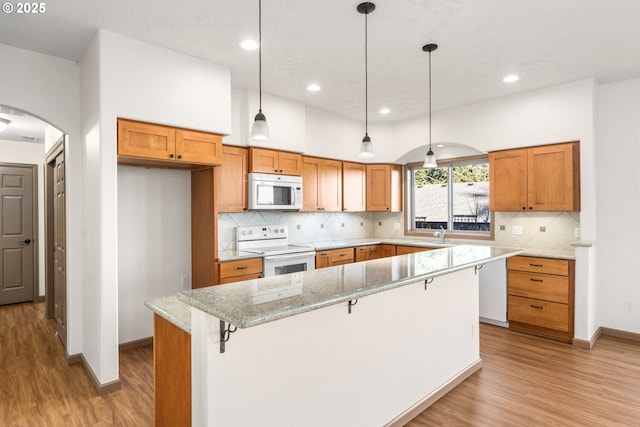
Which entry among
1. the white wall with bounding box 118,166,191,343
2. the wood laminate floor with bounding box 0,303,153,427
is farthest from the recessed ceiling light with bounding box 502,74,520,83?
the wood laminate floor with bounding box 0,303,153,427

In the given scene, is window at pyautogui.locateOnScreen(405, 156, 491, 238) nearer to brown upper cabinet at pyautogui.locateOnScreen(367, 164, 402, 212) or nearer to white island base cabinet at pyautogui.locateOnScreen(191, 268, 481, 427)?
brown upper cabinet at pyautogui.locateOnScreen(367, 164, 402, 212)

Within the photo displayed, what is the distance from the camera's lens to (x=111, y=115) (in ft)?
9.37

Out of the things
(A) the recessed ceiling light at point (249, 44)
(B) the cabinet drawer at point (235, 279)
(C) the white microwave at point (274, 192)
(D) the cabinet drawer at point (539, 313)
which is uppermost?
(A) the recessed ceiling light at point (249, 44)

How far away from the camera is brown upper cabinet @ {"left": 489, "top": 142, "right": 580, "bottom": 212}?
157 inches

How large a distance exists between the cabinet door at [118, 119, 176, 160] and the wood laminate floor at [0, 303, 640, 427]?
76.5 inches

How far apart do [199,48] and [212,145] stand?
866mm

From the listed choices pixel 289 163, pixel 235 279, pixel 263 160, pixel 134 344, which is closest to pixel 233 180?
pixel 263 160

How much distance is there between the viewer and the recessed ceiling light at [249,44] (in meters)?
3.05

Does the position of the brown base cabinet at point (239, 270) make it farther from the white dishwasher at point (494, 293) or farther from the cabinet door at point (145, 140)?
the white dishwasher at point (494, 293)

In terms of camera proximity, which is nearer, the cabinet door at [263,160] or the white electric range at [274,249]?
the white electric range at [274,249]

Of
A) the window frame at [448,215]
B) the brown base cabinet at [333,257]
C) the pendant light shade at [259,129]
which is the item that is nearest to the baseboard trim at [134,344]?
the brown base cabinet at [333,257]

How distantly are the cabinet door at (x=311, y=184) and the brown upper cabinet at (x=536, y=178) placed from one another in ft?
7.48

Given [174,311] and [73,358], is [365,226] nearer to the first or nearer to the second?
[73,358]

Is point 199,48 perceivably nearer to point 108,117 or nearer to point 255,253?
point 108,117
